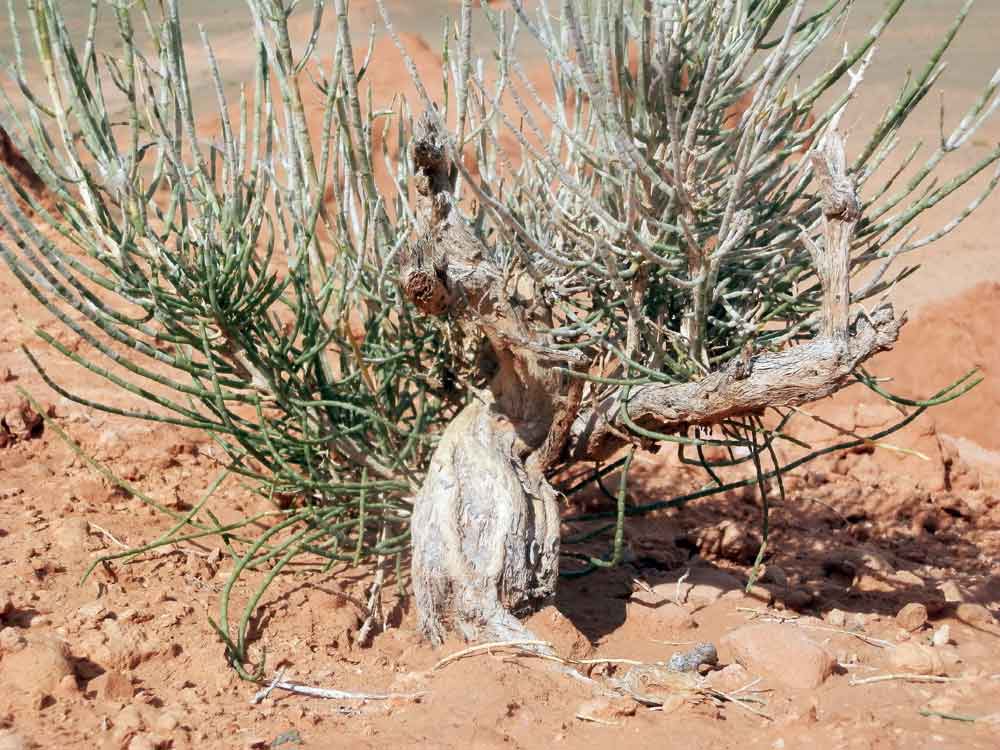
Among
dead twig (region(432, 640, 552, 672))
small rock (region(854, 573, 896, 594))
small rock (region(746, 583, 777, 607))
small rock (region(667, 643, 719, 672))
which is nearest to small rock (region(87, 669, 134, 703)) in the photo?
dead twig (region(432, 640, 552, 672))

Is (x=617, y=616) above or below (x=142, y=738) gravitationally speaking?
below

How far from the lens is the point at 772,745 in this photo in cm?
220

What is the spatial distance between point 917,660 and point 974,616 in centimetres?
63

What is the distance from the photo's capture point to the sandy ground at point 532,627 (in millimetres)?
2281

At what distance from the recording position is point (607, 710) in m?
2.31

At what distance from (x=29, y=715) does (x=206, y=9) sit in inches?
819

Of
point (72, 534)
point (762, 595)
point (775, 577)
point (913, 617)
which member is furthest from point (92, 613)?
point (913, 617)

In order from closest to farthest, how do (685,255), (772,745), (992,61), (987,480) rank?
(772,745) < (685,255) < (987,480) < (992,61)

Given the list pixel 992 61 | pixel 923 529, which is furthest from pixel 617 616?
pixel 992 61

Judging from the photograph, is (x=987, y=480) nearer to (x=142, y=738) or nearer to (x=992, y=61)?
(x=142, y=738)

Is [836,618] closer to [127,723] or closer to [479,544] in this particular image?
[479,544]

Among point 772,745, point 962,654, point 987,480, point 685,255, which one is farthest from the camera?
point 987,480

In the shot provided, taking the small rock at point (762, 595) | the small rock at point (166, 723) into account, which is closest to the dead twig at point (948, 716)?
the small rock at point (762, 595)

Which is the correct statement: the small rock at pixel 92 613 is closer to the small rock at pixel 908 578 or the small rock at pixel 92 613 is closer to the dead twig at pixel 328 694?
the dead twig at pixel 328 694
